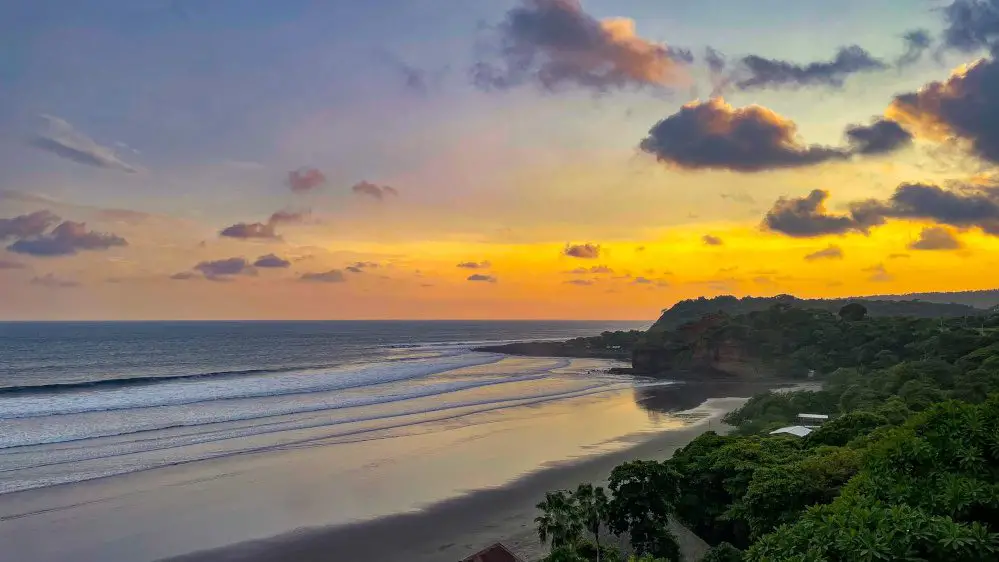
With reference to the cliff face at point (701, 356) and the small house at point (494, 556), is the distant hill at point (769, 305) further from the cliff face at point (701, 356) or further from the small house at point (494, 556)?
the small house at point (494, 556)

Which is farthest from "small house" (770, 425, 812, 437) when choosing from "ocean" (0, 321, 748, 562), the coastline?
the coastline

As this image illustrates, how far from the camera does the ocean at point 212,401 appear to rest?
31.5 m

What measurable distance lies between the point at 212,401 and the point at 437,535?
33.8 m

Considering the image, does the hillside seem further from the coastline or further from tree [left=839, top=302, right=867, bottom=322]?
the coastline

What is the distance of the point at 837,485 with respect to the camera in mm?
16953

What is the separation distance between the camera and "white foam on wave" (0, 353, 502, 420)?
45.1 metres

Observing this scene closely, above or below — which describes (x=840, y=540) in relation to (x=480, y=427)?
above

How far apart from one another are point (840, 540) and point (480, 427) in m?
31.4

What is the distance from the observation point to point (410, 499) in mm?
24984

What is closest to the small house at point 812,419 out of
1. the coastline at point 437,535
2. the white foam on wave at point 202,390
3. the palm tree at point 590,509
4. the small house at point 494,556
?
the coastline at point 437,535

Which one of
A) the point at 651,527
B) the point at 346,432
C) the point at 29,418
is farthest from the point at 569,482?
the point at 29,418

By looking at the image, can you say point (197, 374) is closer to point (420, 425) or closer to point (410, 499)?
point (420, 425)

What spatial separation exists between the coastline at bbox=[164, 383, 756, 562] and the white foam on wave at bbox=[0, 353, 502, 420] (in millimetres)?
31389

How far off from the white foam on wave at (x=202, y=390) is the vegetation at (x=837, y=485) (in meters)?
38.2
